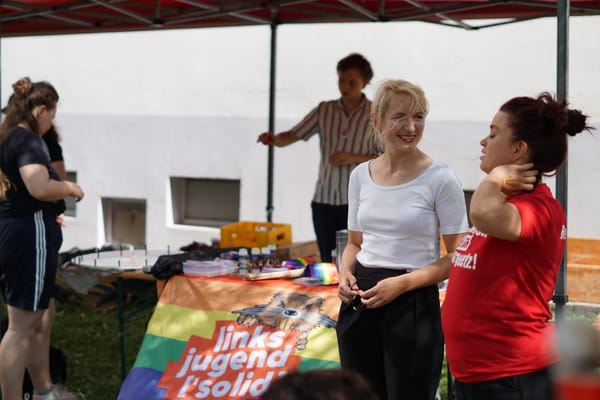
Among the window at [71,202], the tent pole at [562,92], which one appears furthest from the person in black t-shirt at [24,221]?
the window at [71,202]

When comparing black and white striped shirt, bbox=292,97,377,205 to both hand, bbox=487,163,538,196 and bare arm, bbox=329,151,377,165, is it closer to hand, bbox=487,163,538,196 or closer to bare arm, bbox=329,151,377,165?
bare arm, bbox=329,151,377,165

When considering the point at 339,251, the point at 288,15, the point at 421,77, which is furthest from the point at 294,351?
the point at 421,77

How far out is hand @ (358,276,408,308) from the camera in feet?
8.18

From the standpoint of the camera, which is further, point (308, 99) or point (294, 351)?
point (308, 99)

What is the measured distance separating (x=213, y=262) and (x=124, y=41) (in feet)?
16.2

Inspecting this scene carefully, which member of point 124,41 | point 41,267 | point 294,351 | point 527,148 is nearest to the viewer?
point 527,148

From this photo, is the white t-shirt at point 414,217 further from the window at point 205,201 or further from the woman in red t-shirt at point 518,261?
the window at point 205,201

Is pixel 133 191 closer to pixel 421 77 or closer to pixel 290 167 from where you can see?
pixel 290 167

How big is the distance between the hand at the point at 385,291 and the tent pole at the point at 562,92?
2.87 feet

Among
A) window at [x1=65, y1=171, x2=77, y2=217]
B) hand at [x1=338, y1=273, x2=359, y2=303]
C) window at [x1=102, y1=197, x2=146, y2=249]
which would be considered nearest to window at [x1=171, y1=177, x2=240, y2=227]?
window at [x1=102, y1=197, x2=146, y2=249]

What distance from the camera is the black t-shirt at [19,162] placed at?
363cm

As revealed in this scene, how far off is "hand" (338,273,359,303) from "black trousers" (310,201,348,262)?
2321 mm

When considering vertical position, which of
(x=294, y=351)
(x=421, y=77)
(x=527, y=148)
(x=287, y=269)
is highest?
(x=421, y=77)

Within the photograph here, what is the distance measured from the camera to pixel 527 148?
199 cm
